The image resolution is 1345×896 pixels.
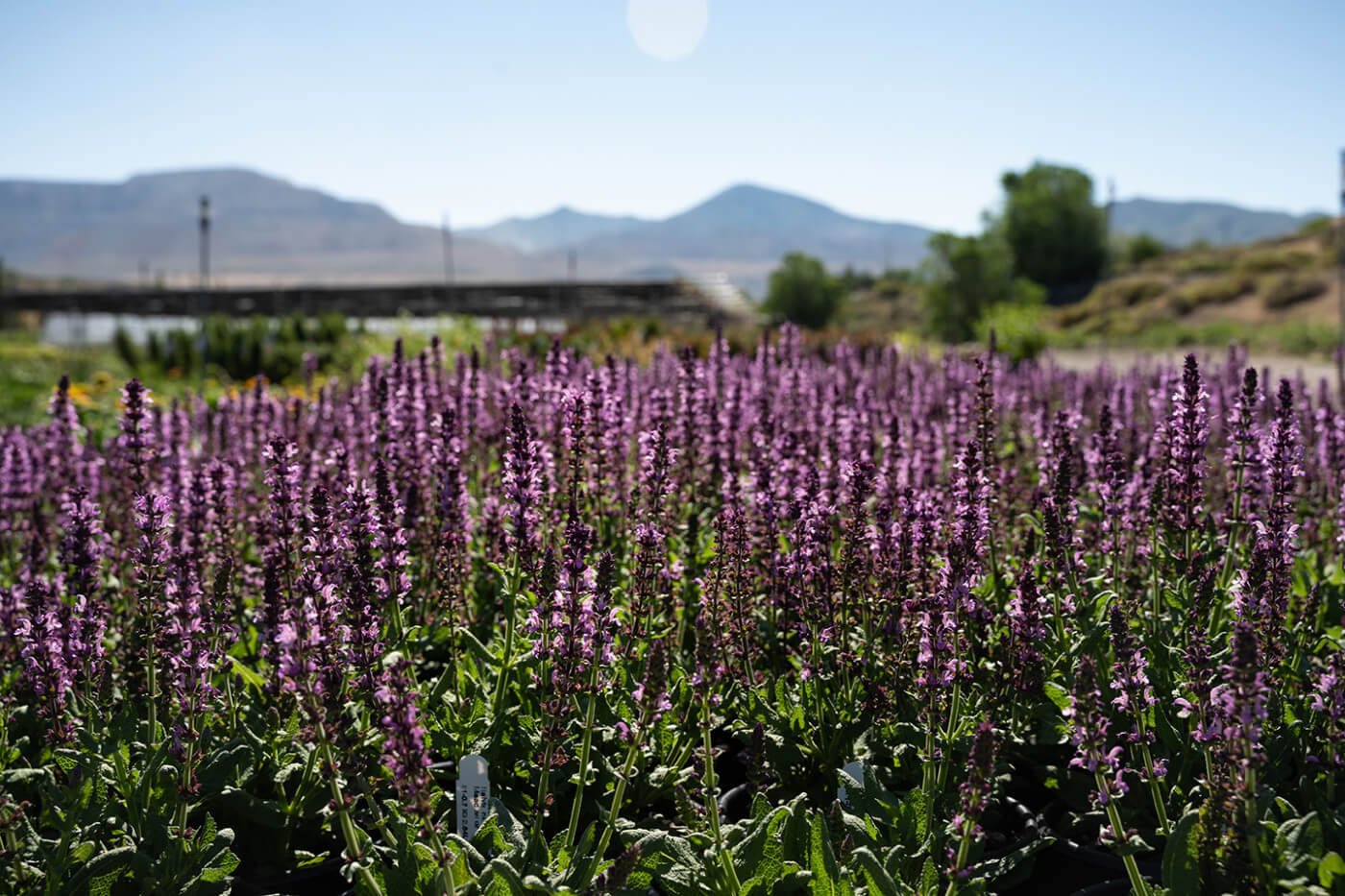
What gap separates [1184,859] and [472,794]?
99.5 inches

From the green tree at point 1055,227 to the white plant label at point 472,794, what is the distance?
4295 inches

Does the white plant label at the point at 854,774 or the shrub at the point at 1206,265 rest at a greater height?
the shrub at the point at 1206,265

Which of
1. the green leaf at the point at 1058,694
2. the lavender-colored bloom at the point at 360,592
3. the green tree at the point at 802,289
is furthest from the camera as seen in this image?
the green tree at the point at 802,289

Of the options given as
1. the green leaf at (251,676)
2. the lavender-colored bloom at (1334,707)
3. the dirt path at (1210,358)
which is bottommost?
the green leaf at (251,676)

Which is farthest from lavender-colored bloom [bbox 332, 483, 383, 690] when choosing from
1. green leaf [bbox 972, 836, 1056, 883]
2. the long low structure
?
the long low structure

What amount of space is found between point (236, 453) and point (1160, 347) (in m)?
50.3

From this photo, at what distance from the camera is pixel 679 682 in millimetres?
4434

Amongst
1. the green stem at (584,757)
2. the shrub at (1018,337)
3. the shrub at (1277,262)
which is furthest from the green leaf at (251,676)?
the shrub at (1277,262)

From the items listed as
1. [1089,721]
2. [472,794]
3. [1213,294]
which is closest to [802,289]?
[1213,294]

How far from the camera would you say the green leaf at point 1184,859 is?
3.37 metres

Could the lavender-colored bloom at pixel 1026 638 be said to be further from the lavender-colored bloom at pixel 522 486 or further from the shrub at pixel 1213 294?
the shrub at pixel 1213 294

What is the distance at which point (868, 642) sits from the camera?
4.72 meters

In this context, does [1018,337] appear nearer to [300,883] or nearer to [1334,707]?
[1334,707]

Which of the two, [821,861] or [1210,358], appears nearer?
[821,861]
